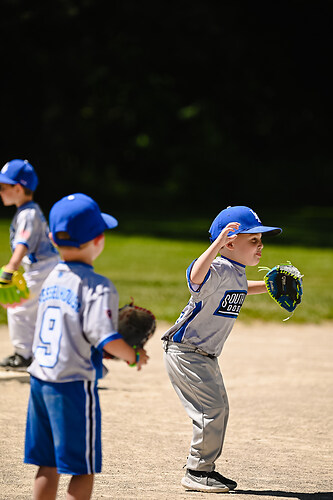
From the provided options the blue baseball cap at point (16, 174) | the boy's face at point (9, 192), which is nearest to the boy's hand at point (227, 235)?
the blue baseball cap at point (16, 174)

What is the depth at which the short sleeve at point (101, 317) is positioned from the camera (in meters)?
3.20

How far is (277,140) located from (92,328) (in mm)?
37302

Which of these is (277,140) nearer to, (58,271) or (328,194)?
(328,194)

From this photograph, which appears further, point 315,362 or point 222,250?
point 315,362

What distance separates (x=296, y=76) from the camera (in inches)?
1447

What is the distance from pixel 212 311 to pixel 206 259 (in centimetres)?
35

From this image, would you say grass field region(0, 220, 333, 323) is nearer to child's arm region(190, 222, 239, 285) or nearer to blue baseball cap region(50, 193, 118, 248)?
child's arm region(190, 222, 239, 285)

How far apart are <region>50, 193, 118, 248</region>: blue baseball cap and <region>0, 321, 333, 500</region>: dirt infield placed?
1364mm

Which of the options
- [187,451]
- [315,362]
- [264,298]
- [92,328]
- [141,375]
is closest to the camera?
[92,328]

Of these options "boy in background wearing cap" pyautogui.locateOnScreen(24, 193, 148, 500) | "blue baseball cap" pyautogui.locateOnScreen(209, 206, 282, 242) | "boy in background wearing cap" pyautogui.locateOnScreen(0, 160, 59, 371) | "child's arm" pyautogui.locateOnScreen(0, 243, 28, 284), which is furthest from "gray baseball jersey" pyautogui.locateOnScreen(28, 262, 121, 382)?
"boy in background wearing cap" pyautogui.locateOnScreen(0, 160, 59, 371)

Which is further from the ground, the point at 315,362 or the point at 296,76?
the point at 296,76

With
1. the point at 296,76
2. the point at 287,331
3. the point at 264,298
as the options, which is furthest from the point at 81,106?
the point at 287,331

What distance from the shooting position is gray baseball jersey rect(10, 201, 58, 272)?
6453mm

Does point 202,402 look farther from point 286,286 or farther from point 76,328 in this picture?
point 76,328
